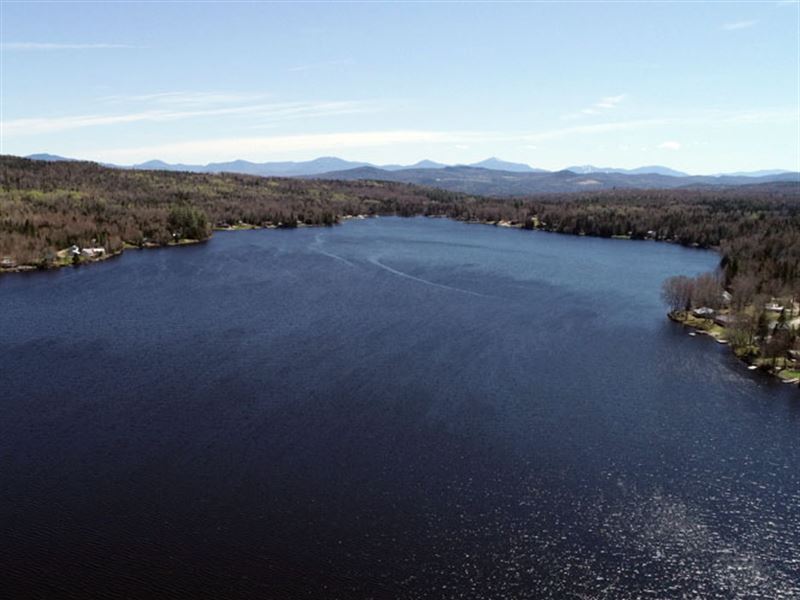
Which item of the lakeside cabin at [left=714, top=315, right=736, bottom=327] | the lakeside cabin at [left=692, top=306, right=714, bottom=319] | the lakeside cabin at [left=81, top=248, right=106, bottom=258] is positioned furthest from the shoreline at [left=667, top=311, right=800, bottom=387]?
the lakeside cabin at [left=81, top=248, right=106, bottom=258]

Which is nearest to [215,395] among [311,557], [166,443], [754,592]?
[166,443]

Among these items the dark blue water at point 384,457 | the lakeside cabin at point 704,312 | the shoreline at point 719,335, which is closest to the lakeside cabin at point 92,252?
the dark blue water at point 384,457

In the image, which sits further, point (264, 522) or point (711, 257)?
point (711, 257)

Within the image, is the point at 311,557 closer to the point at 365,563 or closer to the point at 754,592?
the point at 365,563

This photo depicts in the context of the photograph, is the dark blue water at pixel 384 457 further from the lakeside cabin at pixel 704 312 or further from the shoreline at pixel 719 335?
the lakeside cabin at pixel 704 312

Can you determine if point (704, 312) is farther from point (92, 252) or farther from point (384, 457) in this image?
point (92, 252)

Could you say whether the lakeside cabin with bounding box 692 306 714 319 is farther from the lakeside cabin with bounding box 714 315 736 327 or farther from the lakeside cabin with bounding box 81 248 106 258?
the lakeside cabin with bounding box 81 248 106 258

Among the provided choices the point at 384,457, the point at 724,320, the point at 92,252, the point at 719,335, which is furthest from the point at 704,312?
the point at 92,252

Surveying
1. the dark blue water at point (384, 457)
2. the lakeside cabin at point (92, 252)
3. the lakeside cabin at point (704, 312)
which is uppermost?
the lakeside cabin at point (92, 252)
